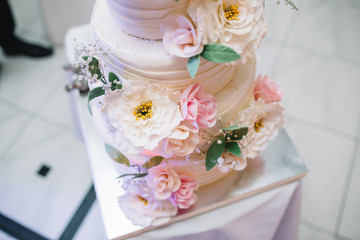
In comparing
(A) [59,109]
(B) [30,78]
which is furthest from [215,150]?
(B) [30,78]

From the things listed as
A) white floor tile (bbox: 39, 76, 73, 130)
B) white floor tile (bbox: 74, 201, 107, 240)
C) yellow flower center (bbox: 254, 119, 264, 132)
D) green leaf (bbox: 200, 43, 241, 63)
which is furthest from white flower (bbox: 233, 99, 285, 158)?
white floor tile (bbox: 39, 76, 73, 130)

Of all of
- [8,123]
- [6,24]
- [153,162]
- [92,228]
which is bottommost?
[8,123]

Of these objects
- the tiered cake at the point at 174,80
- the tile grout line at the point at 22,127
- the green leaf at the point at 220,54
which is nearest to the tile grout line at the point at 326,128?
the tiered cake at the point at 174,80

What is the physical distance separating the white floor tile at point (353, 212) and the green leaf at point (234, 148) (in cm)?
129

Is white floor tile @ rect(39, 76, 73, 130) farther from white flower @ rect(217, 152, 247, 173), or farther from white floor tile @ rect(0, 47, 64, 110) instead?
white flower @ rect(217, 152, 247, 173)

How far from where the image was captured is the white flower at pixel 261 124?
907 mm

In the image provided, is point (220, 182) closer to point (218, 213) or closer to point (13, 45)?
point (218, 213)

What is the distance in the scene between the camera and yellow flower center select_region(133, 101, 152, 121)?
712 millimetres

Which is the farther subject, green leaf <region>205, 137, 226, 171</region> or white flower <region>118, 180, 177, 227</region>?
white flower <region>118, 180, 177, 227</region>

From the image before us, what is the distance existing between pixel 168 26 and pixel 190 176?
21.2 inches

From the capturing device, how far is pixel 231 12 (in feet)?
2.31

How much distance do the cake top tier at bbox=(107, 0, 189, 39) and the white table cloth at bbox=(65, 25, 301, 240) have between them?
64cm

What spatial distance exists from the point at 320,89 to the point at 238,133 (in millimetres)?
1651

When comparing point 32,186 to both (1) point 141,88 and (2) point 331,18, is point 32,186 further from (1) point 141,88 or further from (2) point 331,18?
(2) point 331,18
